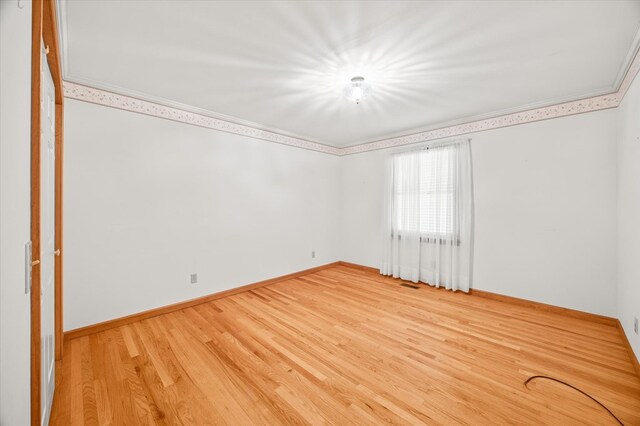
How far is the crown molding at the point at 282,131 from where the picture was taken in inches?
101

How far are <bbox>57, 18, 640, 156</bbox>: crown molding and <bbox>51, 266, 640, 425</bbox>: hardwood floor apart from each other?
7.99 ft

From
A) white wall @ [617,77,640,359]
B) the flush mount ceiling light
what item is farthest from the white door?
white wall @ [617,77,640,359]

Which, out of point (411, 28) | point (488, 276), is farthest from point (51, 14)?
point (488, 276)

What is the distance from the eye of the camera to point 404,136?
462 cm

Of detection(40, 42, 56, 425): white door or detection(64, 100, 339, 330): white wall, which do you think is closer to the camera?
detection(40, 42, 56, 425): white door

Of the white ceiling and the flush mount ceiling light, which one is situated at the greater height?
the white ceiling

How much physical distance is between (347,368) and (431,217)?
290 cm

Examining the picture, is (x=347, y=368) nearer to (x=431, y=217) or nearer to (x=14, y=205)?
(x=14, y=205)

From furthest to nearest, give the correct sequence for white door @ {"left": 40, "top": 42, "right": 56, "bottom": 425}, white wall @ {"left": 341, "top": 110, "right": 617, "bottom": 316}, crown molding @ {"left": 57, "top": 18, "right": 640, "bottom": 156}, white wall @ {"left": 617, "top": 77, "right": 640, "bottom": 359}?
white wall @ {"left": 341, "top": 110, "right": 617, "bottom": 316} → crown molding @ {"left": 57, "top": 18, "right": 640, "bottom": 156} → white wall @ {"left": 617, "top": 77, "right": 640, "bottom": 359} → white door @ {"left": 40, "top": 42, "right": 56, "bottom": 425}

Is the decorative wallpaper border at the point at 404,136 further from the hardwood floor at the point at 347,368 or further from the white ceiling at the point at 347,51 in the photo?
the hardwood floor at the point at 347,368

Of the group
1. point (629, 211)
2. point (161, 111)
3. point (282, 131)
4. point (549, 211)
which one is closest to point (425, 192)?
point (549, 211)

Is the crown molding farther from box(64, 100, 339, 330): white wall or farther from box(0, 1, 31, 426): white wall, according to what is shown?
box(0, 1, 31, 426): white wall

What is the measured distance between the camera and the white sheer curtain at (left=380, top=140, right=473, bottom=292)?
153 inches

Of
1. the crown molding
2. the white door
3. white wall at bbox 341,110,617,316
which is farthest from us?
white wall at bbox 341,110,617,316
